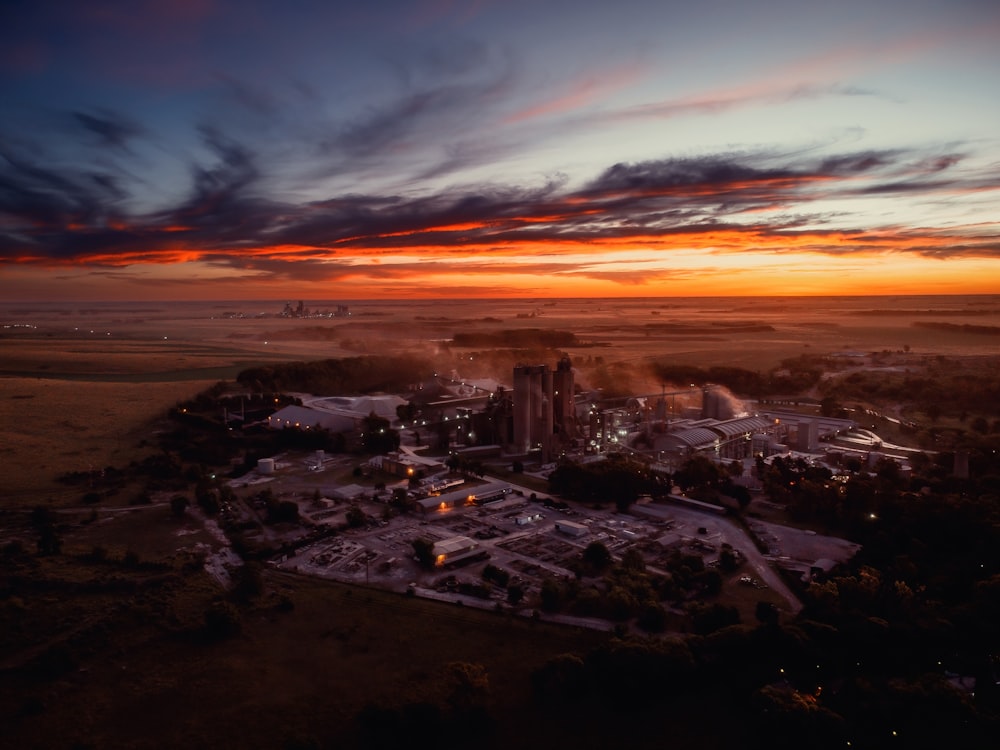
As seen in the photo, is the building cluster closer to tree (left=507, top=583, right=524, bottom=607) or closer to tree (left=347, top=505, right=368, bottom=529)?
tree (left=347, top=505, right=368, bottom=529)

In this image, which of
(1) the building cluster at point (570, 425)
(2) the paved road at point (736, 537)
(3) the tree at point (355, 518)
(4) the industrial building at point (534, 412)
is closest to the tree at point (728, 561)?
(2) the paved road at point (736, 537)

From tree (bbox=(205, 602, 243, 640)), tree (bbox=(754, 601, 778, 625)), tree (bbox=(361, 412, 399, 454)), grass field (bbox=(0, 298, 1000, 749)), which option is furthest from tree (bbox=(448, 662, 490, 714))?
tree (bbox=(361, 412, 399, 454))

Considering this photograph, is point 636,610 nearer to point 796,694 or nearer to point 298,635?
point 796,694

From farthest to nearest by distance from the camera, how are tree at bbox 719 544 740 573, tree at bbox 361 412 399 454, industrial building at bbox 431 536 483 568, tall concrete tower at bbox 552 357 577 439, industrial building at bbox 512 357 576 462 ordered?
tall concrete tower at bbox 552 357 577 439
tree at bbox 361 412 399 454
industrial building at bbox 512 357 576 462
industrial building at bbox 431 536 483 568
tree at bbox 719 544 740 573

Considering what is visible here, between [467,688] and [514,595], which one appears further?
[514,595]

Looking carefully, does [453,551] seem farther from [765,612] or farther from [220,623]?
[765,612]

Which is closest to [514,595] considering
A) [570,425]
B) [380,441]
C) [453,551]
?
[453,551]

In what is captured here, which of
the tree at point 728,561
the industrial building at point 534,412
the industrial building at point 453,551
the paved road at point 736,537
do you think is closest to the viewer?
the paved road at point 736,537

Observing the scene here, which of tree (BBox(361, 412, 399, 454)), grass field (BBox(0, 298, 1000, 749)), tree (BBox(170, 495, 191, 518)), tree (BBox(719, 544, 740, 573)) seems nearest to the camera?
grass field (BBox(0, 298, 1000, 749))

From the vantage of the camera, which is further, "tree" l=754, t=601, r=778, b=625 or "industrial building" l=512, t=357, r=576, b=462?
"industrial building" l=512, t=357, r=576, b=462


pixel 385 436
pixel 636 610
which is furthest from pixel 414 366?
pixel 636 610

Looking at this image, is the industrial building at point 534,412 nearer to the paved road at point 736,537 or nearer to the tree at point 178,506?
the paved road at point 736,537
